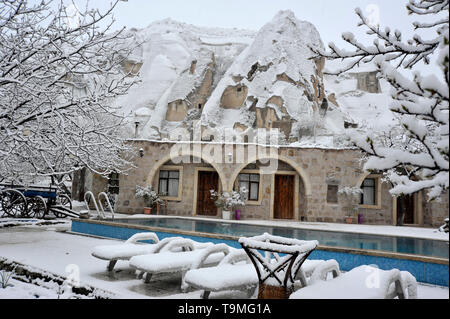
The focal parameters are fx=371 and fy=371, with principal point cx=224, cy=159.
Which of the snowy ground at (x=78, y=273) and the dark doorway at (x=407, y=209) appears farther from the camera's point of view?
the dark doorway at (x=407, y=209)

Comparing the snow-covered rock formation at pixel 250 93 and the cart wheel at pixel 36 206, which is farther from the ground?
the snow-covered rock formation at pixel 250 93

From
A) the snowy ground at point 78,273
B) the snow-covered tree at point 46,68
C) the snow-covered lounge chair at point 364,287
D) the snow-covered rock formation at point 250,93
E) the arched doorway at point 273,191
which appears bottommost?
the snowy ground at point 78,273

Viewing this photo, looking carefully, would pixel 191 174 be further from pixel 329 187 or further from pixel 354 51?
pixel 354 51

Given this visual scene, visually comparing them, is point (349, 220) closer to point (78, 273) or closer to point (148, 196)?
point (148, 196)

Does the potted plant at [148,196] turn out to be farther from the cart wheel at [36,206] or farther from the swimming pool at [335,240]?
the cart wheel at [36,206]

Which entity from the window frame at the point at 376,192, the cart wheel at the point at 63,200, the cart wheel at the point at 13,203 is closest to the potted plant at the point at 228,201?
the window frame at the point at 376,192

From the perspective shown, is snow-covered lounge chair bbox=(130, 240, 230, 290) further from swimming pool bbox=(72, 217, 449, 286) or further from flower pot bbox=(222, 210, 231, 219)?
flower pot bbox=(222, 210, 231, 219)

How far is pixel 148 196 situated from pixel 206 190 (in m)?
2.83

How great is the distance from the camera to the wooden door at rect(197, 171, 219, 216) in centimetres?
1739

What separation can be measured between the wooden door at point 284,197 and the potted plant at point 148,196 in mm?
5309

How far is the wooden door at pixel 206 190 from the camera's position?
57.1ft
